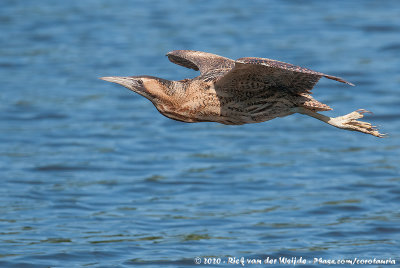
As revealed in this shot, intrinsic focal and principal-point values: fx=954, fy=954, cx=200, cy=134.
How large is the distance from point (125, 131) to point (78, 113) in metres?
1.35

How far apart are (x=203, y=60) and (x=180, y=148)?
225 inches

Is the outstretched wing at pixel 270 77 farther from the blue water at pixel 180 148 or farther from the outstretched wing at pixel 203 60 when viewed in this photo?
the blue water at pixel 180 148

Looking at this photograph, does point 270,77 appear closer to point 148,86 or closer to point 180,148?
point 148,86

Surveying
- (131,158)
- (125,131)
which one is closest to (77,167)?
(131,158)

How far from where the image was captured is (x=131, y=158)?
574 inches

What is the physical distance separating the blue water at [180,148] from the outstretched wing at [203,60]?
2.25m

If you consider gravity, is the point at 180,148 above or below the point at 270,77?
below

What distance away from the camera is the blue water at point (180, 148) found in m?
11.3

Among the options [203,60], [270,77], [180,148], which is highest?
[203,60]

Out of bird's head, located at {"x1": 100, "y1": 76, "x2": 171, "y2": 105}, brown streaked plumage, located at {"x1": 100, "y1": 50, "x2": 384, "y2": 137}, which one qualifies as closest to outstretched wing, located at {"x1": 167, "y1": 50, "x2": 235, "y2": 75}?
brown streaked plumage, located at {"x1": 100, "y1": 50, "x2": 384, "y2": 137}

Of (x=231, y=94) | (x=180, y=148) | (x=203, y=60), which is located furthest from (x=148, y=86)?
(x=180, y=148)

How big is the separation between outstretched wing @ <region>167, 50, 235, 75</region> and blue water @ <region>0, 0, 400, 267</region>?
2.25 meters

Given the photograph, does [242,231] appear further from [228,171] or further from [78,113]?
[78,113]

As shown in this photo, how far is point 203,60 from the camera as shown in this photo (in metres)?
9.36
